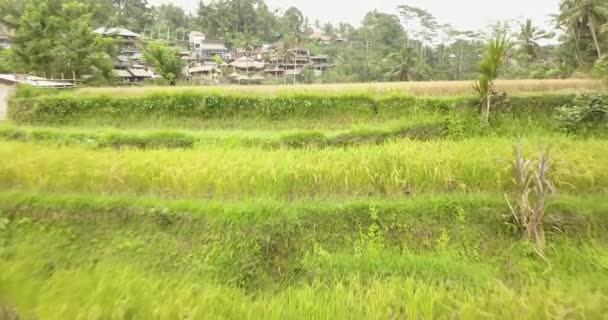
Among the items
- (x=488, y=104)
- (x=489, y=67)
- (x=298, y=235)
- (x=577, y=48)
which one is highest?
(x=577, y=48)

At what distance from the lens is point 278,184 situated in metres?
4.86

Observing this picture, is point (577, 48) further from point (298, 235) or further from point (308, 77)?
point (298, 235)

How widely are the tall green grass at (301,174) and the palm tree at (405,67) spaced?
2002 centimetres

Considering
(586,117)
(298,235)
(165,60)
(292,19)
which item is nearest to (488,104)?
(586,117)

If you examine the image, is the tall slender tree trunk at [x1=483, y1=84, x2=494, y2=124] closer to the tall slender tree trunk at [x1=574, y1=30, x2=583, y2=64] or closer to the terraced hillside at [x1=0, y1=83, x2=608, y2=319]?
the terraced hillside at [x1=0, y1=83, x2=608, y2=319]

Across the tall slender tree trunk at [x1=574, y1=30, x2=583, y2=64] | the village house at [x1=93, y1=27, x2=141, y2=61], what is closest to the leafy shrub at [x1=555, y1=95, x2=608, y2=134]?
the tall slender tree trunk at [x1=574, y1=30, x2=583, y2=64]

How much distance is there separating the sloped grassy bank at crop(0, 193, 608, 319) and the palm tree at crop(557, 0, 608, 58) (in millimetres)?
21473

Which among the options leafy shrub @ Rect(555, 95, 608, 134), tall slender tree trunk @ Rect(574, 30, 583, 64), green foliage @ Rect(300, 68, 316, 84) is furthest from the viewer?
green foliage @ Rect(300, 68, 316, 84)

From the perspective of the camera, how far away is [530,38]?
24344 millimetres

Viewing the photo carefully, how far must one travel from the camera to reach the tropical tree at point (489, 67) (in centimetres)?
720

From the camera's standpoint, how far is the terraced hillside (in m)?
2.57

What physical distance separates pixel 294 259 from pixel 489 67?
20.5ft

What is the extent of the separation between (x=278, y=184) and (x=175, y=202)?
1.39m

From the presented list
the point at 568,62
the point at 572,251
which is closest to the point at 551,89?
the point at 572,251
